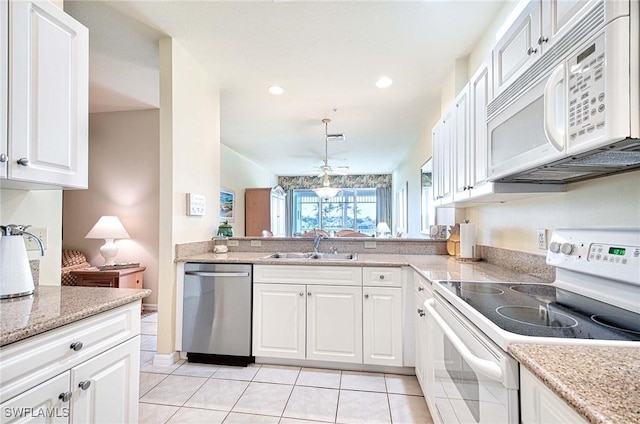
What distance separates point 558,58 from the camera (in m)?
0.95

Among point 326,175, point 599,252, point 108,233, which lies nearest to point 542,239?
point 599,252

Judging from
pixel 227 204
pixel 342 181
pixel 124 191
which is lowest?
pixel 227 204

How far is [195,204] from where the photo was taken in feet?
8.71

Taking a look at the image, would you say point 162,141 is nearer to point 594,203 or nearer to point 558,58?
point 558,58

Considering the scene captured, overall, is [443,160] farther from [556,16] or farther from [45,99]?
[45,99]

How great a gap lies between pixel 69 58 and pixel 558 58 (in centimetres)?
193

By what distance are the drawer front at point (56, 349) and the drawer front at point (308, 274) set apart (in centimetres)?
115

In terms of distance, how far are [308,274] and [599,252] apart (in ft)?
5.61

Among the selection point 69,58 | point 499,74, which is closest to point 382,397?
point 499,74

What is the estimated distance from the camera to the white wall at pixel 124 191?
12.7ft

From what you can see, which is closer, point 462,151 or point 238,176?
point 462,151

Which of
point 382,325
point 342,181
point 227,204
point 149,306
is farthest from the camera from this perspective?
point 342,181

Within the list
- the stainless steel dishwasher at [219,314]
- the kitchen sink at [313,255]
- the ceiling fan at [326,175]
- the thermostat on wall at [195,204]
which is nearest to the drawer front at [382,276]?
the kitchen sink at [313,255]

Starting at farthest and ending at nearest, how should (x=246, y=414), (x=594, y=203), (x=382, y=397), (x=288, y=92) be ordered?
(x=288, y=92) → (x=382, y=397) → (x=246, y=414) → (x=594, y=203)
